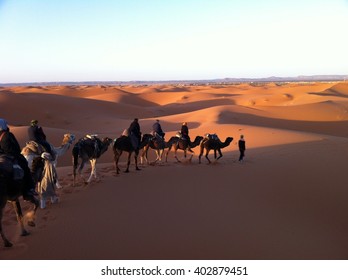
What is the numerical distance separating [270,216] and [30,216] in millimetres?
5593

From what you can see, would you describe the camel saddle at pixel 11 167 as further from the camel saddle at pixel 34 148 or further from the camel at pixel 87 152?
the camel at pixel 87 152

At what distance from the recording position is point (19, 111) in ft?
127

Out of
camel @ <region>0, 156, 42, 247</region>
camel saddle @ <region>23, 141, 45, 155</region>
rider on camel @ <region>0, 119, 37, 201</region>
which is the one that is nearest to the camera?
camel @ <region>0, 156, 42, 247</region>

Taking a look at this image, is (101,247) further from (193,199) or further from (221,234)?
(193,199)

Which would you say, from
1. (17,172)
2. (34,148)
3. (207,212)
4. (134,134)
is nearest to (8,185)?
(17,172)

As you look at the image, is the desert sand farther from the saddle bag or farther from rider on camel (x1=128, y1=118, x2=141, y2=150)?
the saddle bag

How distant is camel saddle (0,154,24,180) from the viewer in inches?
248

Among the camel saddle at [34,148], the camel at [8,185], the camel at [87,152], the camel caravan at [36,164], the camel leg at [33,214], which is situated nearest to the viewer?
the camel at [8,185]

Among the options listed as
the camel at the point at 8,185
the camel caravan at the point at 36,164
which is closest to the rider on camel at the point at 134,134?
the camel caravan at the point at 36,164

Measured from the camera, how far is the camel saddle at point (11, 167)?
631cm

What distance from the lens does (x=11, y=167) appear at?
255 inches

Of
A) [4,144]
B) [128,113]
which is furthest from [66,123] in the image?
[4,144]

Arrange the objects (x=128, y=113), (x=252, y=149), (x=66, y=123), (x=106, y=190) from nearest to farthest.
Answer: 1. (x=106, y=190)
2. (x=252, y=149)
3. (x=66, y=123)
4. (x=128, y=113)

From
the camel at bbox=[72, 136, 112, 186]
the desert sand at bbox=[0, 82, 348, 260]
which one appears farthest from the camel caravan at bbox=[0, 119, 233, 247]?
the desert sand at bbox=[0, 82, 348, 260]
